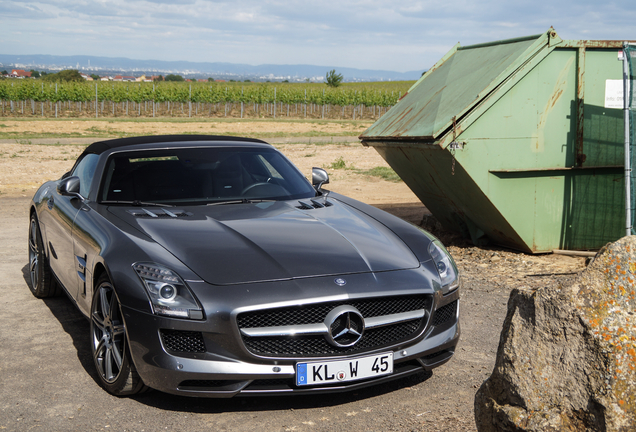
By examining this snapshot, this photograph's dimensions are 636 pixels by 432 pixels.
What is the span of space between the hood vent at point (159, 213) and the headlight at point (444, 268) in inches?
65.3

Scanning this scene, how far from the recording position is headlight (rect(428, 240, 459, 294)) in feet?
12.3

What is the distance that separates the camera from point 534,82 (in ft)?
23.0

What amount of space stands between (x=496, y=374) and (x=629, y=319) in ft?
1.88

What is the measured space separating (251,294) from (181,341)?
1.41ft

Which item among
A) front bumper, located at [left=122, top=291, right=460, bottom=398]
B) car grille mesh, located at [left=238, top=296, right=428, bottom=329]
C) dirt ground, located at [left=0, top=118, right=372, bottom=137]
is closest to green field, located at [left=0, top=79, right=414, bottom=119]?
dirt ground, located at [left=0, top=118, right=372, bottom=137]

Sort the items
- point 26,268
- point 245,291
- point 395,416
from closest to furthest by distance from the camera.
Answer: point 245,291 → point 395,416 → point 26,268

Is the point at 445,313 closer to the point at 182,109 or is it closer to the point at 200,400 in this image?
the point at 200,400

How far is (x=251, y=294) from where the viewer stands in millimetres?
3211

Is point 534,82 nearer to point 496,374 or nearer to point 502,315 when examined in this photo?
point 502,315

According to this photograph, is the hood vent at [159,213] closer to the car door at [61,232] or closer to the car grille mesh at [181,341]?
the car door at [61,232]

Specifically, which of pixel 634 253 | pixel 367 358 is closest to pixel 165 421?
pixel 367 358

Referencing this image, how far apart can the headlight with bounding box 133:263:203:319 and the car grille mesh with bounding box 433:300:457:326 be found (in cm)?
137

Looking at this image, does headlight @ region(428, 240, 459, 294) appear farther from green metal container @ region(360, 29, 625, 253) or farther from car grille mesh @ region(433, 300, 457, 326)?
green metal container @ region(360, 29, 625, 253)

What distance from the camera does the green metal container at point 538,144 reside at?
6.91 meters
